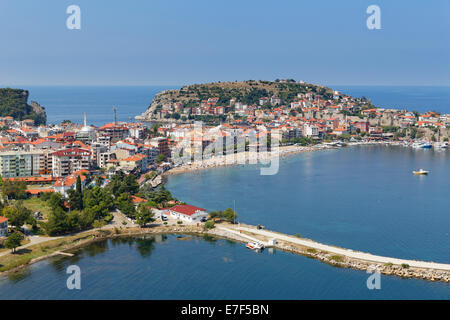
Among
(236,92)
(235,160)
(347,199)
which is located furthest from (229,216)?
(236,92)

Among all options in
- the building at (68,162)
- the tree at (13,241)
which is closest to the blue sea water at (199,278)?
the tree at (13,241)

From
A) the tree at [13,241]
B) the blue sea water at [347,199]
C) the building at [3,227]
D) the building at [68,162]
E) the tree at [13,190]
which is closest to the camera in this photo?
the tree at [13,241]

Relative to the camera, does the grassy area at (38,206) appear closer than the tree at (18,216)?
No

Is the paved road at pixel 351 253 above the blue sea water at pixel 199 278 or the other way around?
above

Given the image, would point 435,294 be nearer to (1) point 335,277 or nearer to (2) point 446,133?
(1) point 335,277

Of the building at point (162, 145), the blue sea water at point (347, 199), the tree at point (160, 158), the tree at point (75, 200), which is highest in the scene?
→ the building at point (162, 145)

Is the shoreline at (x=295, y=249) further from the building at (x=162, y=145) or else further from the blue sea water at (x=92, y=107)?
the blue sea water at (x=92, y=107)

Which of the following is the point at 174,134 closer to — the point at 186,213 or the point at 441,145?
the point at 186,213

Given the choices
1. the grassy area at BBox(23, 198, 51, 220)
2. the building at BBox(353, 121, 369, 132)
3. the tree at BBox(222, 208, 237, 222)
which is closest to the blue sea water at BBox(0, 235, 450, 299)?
the tree at BBox(222, 208, 237, 222)

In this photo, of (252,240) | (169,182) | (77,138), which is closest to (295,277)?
(252,240)
